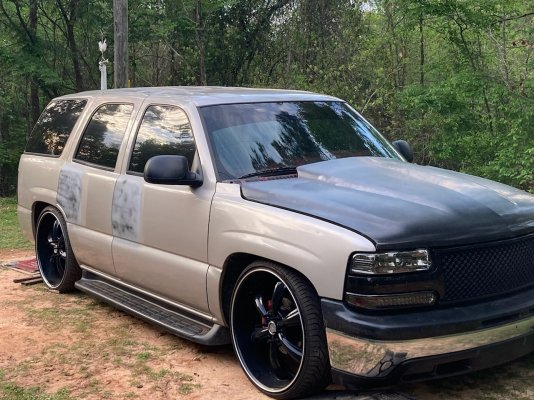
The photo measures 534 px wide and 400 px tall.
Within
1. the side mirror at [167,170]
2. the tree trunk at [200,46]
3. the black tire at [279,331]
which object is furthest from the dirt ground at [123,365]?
the tree trunk at [200,46]

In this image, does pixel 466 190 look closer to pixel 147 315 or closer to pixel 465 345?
pixel 465 345

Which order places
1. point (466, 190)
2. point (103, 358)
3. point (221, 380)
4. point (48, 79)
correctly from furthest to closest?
point (48, 79) < point (103, 358) < point (221, 380) < point (466, 190)

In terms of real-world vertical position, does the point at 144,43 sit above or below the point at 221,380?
above

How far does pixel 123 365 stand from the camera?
4277 millimetres

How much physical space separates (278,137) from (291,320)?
1.43 meters

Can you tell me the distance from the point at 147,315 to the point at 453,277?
92.3 inches

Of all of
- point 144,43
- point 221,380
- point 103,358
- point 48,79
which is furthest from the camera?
point 144,43

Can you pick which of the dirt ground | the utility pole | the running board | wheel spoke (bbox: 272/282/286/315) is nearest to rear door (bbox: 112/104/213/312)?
the running board

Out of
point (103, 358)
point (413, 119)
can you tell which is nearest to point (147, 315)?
point (103, 358)

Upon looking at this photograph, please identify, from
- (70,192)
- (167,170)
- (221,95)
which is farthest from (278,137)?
(70,192)

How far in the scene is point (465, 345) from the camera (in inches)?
124

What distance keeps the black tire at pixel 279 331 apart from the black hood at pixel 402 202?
438 mm

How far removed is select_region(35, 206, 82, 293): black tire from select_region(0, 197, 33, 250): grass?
2801 mm

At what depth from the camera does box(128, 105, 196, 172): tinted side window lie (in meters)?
4.51
